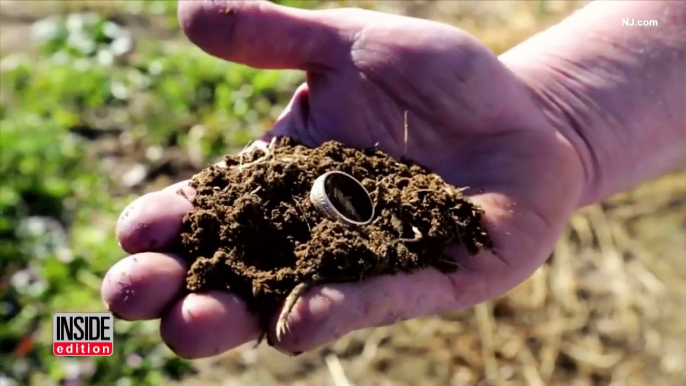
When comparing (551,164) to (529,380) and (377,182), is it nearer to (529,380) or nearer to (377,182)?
(377,182)

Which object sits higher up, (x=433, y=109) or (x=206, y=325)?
(x=433, y=109)

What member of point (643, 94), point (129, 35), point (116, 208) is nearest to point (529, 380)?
point (643, 94)

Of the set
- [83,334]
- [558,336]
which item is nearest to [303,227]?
[83,334]

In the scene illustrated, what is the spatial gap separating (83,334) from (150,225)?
1.30 metres

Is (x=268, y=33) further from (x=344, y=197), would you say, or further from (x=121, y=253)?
(x=121, y=253)

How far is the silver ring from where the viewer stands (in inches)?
83.5

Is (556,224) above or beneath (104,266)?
above

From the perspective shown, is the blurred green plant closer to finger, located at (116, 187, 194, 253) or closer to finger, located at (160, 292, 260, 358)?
finger, located at (116, 187, 194, 253)

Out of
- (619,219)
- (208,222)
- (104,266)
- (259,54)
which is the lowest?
(104,266)

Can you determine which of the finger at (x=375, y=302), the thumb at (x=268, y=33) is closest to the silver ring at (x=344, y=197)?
the finger at (x=375, y=302)

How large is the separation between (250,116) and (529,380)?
2204 millimetres

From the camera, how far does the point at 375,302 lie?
76.5 inches

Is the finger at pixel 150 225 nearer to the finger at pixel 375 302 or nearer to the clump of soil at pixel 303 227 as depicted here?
the clump of soil at pixel 303 227

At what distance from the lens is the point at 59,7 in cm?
501
